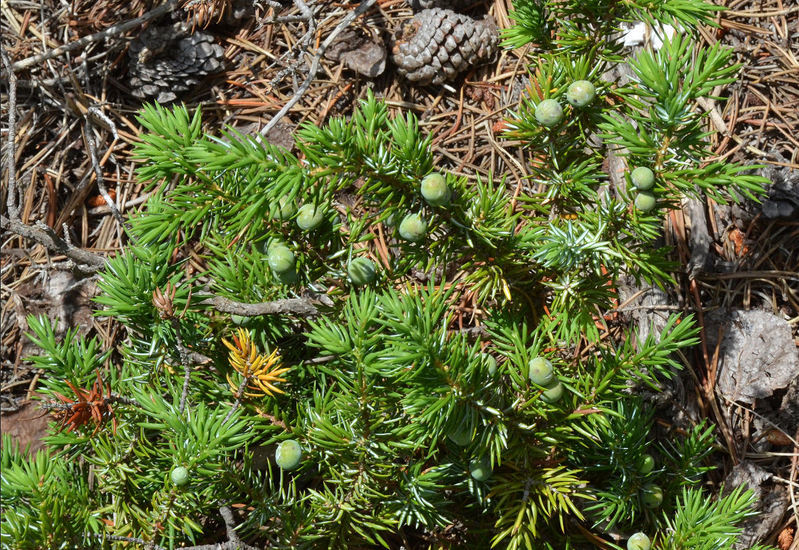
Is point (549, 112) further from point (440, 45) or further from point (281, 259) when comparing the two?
point (440, 45)

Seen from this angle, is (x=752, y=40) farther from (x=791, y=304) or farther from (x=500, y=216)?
(x=500, y=216)

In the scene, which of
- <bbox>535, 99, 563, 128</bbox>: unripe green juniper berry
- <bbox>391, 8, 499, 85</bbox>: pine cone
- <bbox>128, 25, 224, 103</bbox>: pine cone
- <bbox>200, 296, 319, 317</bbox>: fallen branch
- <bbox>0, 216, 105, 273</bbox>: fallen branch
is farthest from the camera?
<bbox>128, 25, 224, 103</bbox>: pine cone

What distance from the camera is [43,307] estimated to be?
2445 millimetres

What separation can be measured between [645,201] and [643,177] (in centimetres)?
5

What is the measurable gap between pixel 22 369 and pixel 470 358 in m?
1.86

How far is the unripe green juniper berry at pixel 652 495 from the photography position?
5.21 ft

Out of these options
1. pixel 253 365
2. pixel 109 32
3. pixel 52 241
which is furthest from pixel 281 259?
pixel 109 32

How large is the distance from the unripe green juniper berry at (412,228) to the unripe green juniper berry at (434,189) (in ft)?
0.18

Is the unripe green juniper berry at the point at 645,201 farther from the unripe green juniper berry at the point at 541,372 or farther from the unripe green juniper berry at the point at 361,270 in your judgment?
the unripe green juniper berry at the point at 361,270

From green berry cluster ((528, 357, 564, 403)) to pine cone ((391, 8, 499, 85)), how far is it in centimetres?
136

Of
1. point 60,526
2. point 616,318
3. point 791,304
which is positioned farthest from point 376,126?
point 791,304

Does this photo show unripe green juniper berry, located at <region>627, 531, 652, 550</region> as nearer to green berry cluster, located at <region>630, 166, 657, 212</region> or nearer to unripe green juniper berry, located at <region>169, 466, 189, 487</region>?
green berry cluster, located at <region>630, 166, 657, 212</region>

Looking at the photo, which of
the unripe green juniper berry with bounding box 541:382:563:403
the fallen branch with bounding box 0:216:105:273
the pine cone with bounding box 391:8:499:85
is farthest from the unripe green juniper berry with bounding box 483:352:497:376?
the pine cone with bounding box 391:8:499:85

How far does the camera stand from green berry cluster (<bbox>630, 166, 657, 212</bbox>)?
1.26 metres
